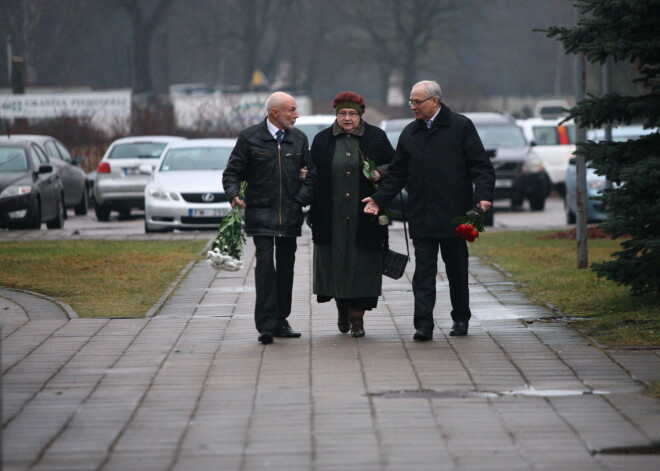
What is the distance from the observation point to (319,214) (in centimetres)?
955

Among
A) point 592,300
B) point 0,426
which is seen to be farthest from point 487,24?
point 0,426

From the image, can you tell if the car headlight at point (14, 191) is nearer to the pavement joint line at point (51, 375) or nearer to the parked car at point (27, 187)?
the parked car at point (27, 187)

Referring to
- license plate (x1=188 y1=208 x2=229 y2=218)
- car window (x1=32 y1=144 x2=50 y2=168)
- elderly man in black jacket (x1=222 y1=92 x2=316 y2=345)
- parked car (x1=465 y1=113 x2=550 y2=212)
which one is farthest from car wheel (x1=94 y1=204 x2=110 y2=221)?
elderly man in black jacket (x1=222 y1=92 x2=316 y2=345)

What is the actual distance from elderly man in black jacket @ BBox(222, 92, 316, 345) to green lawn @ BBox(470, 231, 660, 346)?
220 centimetres

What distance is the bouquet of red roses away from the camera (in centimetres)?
912

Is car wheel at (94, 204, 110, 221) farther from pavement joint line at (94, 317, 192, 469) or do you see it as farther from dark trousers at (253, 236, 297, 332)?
dark trousers at (253, 236, 297, 332)

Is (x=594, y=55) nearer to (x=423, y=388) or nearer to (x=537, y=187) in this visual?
(x=423, y=388)

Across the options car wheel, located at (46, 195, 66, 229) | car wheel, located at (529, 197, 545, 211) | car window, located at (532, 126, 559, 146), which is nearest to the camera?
car wheel, located at (46, 195, 66, 229)

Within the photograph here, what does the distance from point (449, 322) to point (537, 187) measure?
52.9ft

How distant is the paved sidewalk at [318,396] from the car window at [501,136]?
15.7 meters

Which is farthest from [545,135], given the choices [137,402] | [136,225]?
[137,402]

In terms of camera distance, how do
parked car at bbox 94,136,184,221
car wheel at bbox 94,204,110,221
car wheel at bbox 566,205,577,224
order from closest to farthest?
car wheel at bbox 566,205,577,224 → parked car at bbox 94,136,184,221 → car wheel at bbox 94,204,110,221

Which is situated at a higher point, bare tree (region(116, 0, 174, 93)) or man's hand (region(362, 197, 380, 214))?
bare tree (region(116, 0, 174, 93))

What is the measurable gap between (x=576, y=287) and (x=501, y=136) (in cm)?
1453
